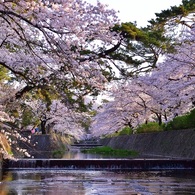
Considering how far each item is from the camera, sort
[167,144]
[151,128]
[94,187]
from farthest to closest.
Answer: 1. [151,128]
2. [167,144]
3. [94,187]

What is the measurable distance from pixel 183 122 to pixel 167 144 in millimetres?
1796

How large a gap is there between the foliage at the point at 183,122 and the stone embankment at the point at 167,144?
43 cm

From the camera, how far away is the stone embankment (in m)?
18.9

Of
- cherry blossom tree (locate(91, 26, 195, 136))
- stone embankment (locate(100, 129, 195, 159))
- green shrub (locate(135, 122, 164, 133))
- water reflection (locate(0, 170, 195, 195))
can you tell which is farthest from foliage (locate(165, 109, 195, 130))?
water reflection (locate(0, 170, 195, 195))

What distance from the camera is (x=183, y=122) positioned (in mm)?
21531

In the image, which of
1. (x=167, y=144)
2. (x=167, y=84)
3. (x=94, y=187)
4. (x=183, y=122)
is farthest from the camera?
(x=167, y=144)

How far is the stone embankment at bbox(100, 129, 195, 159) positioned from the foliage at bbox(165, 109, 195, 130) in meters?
0.43

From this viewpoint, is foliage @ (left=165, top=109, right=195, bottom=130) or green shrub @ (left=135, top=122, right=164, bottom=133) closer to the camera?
foliage @ (left=165, top=109, right=195, bottom=130)

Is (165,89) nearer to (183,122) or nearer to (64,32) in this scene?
(183,122)

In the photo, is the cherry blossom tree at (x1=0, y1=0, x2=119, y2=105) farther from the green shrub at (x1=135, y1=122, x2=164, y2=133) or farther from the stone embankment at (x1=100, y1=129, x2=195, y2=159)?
the green shrub at (x1=135, y1=122, x2=164, y2=133)

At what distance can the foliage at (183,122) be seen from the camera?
20797mm

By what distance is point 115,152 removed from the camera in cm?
2816

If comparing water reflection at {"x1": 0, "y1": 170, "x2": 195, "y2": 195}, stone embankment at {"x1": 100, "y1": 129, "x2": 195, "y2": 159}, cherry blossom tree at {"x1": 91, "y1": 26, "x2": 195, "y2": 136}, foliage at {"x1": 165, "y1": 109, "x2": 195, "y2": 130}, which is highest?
cherry blossom tree at {"x1": 91, "y1": 26, "x2": 195, "y2": 136}

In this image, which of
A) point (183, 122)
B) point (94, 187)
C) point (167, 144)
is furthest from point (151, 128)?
Answer: point (94, 187)
